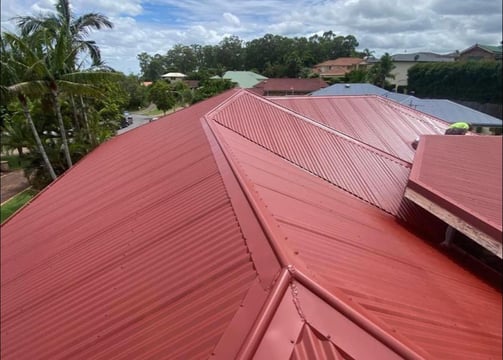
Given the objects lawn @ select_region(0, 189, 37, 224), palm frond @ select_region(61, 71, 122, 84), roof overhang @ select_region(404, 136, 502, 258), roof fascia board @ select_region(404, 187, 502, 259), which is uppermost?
palm frond @ select_region(61, 71, 122, 84)

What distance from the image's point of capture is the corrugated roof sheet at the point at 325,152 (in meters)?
6.82

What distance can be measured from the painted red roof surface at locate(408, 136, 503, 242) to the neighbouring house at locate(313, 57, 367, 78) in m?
20.2

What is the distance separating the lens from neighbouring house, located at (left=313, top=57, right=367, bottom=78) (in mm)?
27611

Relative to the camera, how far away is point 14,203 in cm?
1888

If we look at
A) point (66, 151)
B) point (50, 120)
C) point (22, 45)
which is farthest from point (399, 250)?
point (50, 120)

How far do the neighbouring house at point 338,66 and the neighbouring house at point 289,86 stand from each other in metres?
1.23

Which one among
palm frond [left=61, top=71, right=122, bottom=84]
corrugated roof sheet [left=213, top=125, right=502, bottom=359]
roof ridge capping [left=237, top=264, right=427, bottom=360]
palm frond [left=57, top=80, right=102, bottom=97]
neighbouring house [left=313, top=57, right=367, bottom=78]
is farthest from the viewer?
neighbouring house [left=313, top=57, right=367, bottom=78]

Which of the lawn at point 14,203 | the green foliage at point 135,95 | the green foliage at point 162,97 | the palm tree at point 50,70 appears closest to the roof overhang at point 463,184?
the palm tree at point 50,70

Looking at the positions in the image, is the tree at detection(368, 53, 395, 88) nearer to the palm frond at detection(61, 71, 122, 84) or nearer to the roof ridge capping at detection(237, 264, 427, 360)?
the palm frond at detection(61, 71, 122, 84)

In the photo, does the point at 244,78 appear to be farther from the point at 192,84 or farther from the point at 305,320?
the point at 305,320

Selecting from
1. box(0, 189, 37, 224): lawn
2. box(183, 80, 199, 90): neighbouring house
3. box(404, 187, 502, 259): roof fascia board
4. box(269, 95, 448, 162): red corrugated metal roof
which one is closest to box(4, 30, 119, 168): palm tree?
box(269, 95, 448, 162): red corrugated metal roof

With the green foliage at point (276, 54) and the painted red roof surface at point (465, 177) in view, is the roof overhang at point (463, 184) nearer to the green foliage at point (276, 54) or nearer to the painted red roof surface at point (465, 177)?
the painted red roof surface at point (465, 177)

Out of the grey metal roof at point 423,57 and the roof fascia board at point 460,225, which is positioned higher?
the grey metal roof at point 423,57

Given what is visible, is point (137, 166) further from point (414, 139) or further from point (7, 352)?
point (414, 139)
